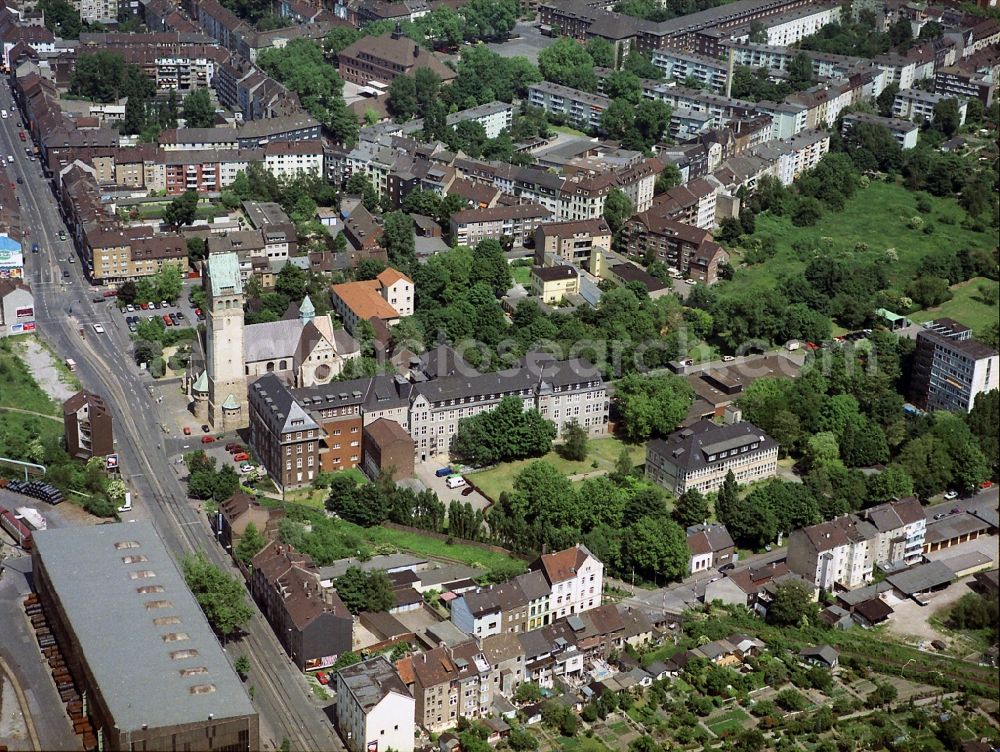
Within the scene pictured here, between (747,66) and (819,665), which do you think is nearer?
(819,665)

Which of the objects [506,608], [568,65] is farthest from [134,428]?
[568,65]

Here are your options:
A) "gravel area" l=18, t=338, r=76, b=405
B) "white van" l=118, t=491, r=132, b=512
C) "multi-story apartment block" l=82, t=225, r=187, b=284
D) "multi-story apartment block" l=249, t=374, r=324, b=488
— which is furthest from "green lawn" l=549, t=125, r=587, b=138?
"white van" l=118, t=491, r=132, b=512

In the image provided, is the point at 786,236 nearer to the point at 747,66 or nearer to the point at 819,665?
the point at 747,66

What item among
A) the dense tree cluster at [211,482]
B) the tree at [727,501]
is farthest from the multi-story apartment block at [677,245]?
the dense tree cluster at [211,482]

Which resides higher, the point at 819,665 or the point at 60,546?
the point at 60,546

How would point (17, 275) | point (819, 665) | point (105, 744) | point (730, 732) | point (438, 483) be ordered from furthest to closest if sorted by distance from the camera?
point (17, 275)
point (438, 483)
point (819, 665)
point (730, 732)
point (105, 744)

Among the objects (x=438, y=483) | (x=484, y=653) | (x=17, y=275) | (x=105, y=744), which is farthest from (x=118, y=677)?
(x=17, y=275)

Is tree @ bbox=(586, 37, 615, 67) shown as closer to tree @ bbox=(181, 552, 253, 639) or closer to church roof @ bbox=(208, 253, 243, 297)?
church roof @ bbox=(208, 253, 243, 297)
